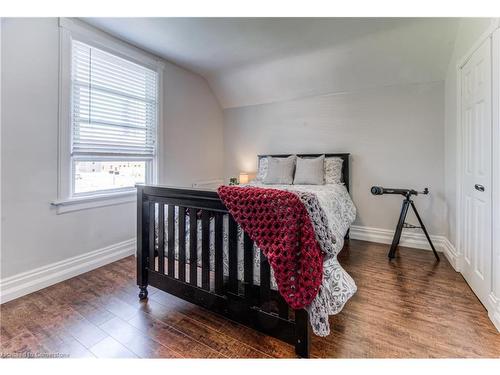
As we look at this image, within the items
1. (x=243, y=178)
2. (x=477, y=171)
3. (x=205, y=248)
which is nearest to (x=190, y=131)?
(x=243, y=178)

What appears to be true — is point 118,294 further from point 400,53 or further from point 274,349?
point 400,53

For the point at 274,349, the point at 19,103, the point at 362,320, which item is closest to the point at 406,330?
the point at 362,320

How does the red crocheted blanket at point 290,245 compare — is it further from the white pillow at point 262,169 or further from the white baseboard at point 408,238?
the white pillow at point 262,169

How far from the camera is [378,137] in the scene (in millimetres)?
3354

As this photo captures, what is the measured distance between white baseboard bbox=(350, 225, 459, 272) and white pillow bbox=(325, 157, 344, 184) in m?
0.78

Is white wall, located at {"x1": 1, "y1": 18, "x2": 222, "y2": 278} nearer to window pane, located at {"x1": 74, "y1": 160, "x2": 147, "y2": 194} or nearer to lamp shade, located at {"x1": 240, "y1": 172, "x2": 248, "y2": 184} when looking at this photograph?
window pane, located at {"x1": 74, "y1": 160, "x2": 147, "y2": 194}

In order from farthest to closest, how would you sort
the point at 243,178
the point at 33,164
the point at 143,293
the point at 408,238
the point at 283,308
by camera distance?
the point at 243,178
the point at 408,238
the point at 33,164
the point at 143,293
the point at 283,308

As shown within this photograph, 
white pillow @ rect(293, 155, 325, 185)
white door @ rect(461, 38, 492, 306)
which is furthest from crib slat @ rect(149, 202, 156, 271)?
white door @ rect(461, 38, 492, 306)

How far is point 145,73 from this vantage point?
3080 millimetres

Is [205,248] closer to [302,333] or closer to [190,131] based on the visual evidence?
[302,333]

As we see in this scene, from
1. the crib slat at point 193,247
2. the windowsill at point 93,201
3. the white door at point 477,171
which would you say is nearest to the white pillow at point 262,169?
the windowsill at point 93,201

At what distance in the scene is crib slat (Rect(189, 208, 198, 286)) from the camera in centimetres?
165

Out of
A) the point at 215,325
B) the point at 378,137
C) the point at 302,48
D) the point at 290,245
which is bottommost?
the point at 215,325

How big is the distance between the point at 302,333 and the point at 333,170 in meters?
2.46
